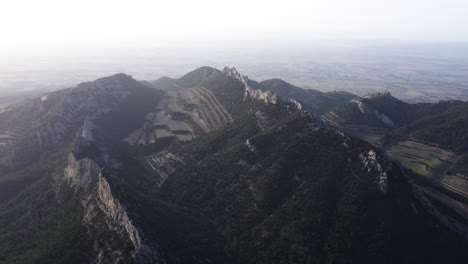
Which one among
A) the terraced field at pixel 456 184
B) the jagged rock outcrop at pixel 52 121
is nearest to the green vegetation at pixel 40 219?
the jagged rock outcrop at pixel 52 121

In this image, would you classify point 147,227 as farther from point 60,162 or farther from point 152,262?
point 60,162

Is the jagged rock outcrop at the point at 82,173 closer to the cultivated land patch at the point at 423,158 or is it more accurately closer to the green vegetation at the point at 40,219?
the green vegetation at the point at 40,219

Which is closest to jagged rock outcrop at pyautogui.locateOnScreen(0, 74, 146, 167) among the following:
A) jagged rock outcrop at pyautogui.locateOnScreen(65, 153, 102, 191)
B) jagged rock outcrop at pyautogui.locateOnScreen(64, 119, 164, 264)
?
jagged rock outcrop at pyautogui.locateOnScreen(65, 153, 102, 191)

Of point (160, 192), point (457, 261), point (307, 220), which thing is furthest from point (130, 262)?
point (457, 261)

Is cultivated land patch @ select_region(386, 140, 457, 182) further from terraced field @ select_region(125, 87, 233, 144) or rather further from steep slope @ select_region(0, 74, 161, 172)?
steep slope @ select_region(0, 74, 161, 172)

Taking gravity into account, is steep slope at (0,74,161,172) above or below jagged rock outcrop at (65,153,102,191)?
below

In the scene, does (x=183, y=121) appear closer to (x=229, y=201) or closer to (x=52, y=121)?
(x=52, y=121)

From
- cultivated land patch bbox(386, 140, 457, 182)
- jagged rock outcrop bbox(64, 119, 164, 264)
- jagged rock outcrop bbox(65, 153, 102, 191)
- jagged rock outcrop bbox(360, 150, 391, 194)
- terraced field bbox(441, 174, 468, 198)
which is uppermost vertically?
jagged rock outcrop bbox(360, 150, 391, 194)

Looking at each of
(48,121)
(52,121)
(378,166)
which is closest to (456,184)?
(378,166)
